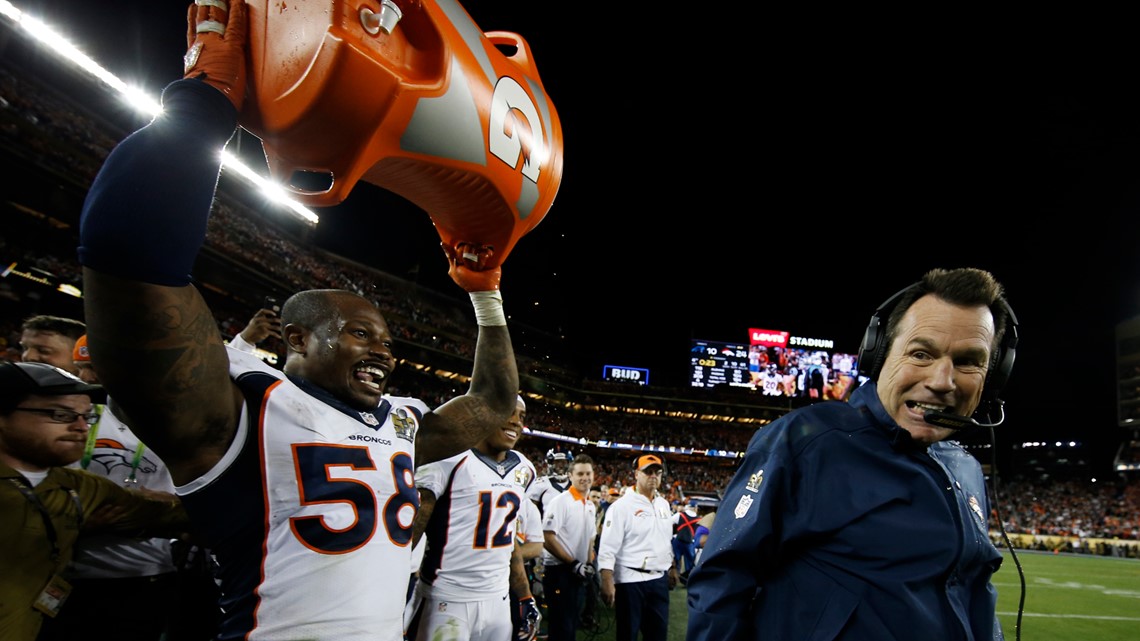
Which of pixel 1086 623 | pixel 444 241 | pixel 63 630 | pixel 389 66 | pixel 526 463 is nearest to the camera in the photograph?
pixel 389 66

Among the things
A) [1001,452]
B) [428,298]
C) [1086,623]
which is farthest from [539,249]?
[1001,452]

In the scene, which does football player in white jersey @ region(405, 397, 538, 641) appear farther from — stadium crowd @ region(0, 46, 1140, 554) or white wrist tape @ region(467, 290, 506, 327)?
stadium crowd @ region(0, 46, 1140, 554)

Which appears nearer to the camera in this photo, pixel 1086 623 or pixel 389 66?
pixel 389 66

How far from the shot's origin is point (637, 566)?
628 cm

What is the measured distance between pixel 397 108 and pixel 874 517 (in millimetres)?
1538

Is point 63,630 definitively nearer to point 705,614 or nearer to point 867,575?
point 705,614

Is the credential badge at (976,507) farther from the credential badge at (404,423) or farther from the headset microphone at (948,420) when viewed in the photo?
the credential badge at (404,423)

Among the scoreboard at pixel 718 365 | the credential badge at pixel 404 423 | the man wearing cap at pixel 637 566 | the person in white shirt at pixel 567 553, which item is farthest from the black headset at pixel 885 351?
the scoreboard at pixel 718 365

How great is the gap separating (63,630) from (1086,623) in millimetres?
13026

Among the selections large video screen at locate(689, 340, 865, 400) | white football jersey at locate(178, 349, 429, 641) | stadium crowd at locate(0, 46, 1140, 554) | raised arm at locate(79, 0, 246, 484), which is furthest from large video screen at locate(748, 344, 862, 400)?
raised arm at locate(79, 0, 246, 484)

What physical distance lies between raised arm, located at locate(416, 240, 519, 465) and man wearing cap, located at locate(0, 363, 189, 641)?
154 cm

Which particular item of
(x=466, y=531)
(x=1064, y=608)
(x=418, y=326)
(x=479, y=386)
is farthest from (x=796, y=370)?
(x=479, y=386)

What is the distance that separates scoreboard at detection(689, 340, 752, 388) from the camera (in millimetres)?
36375

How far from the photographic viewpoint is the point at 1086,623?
9234mm
